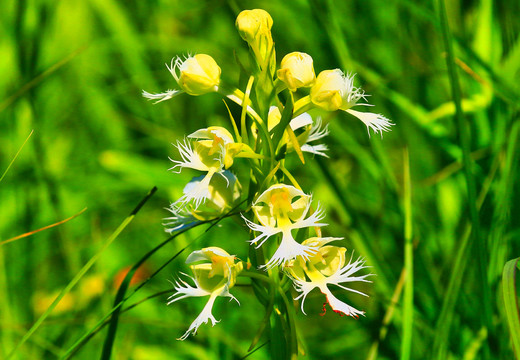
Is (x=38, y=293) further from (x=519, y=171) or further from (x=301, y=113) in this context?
(x=519, y=171)

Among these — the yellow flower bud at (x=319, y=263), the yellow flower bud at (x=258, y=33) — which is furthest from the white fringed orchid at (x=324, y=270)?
the yellow flower bud at (x=258, y=33)

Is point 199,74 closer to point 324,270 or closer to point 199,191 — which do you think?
point 199,191

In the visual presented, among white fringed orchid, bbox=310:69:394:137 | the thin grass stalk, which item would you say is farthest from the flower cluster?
the thin grass stalk

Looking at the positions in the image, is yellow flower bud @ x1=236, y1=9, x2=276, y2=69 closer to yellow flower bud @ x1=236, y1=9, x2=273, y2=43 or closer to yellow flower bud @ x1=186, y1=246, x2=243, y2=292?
yellow flower bud @ x1=236, y1=9, x2=273, y2=43

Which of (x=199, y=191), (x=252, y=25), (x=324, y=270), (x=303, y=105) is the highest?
(x=252, y=25)

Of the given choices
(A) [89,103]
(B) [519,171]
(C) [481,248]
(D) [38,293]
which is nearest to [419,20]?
(B) [519,171]

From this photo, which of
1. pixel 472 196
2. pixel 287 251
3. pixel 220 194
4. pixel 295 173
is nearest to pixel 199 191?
pixel 220 194

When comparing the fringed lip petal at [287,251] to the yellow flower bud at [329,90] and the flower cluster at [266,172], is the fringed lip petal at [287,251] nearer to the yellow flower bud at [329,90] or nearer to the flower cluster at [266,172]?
the flower cluster at [266,172]
